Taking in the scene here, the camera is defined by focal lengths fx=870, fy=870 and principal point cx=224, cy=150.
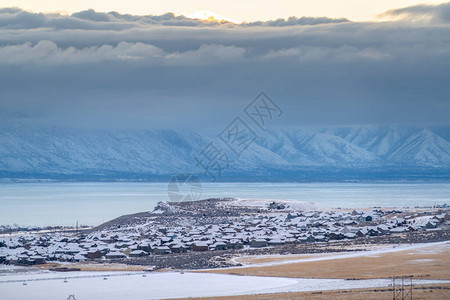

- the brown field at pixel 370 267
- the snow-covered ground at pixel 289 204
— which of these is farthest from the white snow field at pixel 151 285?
the snow-covered ground at pixel 289 204

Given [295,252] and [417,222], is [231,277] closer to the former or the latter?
[295,252]

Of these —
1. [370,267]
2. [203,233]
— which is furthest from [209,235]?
[370,267]

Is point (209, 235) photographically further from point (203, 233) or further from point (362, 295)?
point (362, 295)

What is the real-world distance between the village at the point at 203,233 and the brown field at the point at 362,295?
15330 mm

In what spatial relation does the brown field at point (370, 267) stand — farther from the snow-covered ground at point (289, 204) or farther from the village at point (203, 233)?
the snow-covered ground at point (289, 204)

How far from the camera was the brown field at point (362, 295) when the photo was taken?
46.3 meters

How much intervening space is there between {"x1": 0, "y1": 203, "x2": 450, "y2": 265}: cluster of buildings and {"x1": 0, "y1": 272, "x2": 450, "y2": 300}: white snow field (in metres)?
10.7

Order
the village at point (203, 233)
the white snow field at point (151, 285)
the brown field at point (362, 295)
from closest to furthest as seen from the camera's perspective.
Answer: the brown field at point (362, 295)
the white snow field at point (151, 285)
the village at point (203, 233)

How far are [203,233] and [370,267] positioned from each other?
26.4 m

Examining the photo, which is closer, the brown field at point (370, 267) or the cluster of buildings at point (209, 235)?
the brown field at point (370, 267)

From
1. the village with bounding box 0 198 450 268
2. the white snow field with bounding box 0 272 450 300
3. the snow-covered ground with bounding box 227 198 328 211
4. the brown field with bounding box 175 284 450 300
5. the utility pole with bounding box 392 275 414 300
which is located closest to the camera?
the utility pole with bounding box 392 275 414 300

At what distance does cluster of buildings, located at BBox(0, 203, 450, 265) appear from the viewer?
230ft

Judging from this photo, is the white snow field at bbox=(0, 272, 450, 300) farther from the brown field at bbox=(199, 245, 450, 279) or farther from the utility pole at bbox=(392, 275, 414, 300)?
the brown field at bbox=(199, 245, 450, 279)

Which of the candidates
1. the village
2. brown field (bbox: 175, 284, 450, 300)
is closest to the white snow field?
brown field (bbox: 175, 284, 450, 300)
